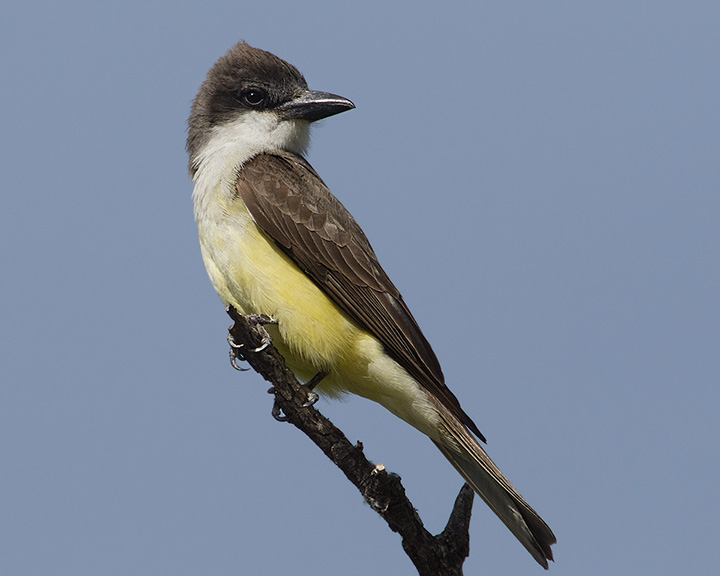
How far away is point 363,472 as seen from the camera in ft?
15.7

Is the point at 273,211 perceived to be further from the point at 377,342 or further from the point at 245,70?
the point at 245,70

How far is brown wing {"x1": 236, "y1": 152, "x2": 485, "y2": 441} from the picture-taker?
213 inches

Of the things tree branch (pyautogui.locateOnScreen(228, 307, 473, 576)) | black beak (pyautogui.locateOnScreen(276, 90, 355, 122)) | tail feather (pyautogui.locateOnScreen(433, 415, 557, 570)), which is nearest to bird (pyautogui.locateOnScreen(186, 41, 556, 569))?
tail feather (pyautogui.locateOnScreen(433, 415, 557, 570))

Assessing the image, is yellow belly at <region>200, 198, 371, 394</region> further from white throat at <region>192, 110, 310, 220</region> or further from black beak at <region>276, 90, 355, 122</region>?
black beak at <region>276, 90, 355, 122</region>

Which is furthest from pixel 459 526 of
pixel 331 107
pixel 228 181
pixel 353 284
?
pixel 331 107

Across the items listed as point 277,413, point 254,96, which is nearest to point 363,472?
point 277,413

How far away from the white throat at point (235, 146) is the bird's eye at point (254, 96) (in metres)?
0.09

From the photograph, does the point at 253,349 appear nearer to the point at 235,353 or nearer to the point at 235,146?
the point at 235,353

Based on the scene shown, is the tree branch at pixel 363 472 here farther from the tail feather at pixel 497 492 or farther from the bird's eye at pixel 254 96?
the bird's eye at pixel 254 96

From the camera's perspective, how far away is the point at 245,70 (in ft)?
21.5

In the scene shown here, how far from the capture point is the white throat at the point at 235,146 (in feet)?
18.6

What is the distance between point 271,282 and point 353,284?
643 mm

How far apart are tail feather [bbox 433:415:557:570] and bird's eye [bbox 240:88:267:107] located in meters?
2.90

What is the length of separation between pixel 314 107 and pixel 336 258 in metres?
1.43
